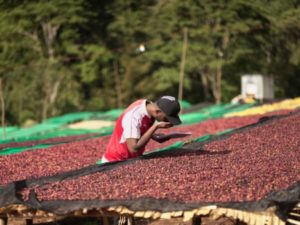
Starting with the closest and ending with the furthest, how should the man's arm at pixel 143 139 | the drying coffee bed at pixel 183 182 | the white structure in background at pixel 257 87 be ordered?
the drying coffee bed at pixel 183 182, the man's arm at pixel 143 139, the white structure in background at pixel 257 87

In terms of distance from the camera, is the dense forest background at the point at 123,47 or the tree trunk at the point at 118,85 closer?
the dense forest background at the point at 123,47

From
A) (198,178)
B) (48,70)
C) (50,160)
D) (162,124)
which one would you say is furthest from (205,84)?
(198,178)

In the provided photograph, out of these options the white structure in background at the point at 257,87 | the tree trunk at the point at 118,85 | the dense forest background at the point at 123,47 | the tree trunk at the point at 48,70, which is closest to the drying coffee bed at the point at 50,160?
the white structure in background at the point at 257,87

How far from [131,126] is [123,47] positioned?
19.6 m

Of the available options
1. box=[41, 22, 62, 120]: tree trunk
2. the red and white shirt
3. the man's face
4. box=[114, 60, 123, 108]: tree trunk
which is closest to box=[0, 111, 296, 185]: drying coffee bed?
A: the red and white shirt

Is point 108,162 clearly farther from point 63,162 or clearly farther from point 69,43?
point 69,43

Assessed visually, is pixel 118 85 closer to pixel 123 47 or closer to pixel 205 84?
pixel 123 47

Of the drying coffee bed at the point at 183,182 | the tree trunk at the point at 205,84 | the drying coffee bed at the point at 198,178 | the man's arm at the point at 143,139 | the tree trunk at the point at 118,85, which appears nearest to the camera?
the drying coffee bed at the point at 183,182

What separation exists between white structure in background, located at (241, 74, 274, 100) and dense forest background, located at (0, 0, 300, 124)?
2931mm

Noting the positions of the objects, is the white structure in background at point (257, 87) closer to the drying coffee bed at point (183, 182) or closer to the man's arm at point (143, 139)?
the drying coffee bed at point (183, 182)

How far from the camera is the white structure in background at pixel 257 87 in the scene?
1819cm

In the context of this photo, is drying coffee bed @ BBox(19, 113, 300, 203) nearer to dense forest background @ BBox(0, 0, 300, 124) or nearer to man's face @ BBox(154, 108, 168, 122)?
man's face @ BBox(154, 108, 168, 122)

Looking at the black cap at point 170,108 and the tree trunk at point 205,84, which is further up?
the black cap at point 170,108

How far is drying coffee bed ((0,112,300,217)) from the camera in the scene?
3.74 meters
